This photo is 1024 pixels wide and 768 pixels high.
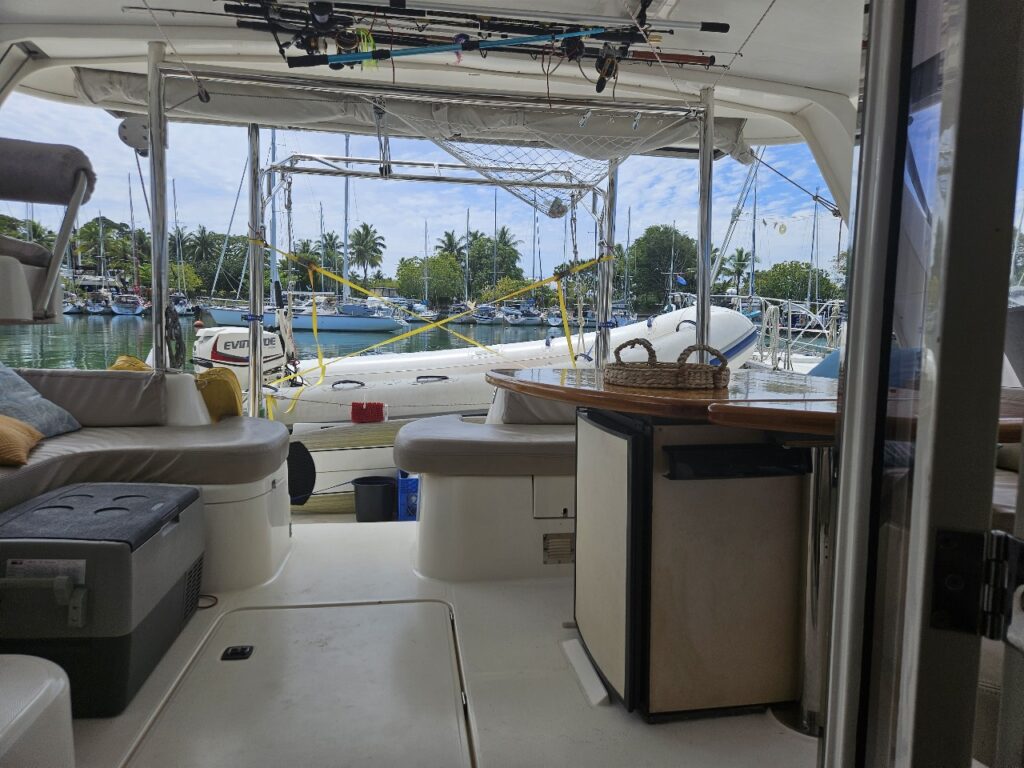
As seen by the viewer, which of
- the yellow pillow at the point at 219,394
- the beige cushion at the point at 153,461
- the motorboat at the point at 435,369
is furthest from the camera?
the motorboat at the point at 435,369

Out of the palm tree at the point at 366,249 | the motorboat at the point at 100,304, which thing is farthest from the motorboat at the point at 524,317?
the palm tree at the point at 366,249

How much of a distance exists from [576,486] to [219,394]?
1690 mm

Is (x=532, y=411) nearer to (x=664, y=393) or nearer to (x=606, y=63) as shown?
(x=664, y=393)

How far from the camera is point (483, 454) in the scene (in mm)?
2107

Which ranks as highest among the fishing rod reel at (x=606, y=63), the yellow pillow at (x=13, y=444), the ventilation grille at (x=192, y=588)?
the fishing rod reel at (x=606, y=63)

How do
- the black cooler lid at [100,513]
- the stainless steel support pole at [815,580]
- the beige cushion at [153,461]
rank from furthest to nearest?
1. the beige cushion at [153,461]
2. the black cooler lid at [100,513]
3. the stainless steel support pole at [815,580]

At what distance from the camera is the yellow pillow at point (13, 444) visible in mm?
1739

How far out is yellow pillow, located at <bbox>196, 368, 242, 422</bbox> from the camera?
2.63m

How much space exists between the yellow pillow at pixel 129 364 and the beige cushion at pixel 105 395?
0.23 m

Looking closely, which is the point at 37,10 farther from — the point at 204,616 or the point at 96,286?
the point at 96,286

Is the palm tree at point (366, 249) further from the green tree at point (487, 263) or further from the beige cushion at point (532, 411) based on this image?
the beige cushion at point (532, 411)

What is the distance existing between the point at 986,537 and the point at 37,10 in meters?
3.34

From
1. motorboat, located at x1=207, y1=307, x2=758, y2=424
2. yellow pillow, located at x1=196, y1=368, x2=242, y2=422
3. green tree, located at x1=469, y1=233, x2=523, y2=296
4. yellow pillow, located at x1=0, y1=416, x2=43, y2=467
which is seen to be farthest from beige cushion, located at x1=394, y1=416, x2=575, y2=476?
green tree, located at x1=469, y1=233, x2=523, y2=296

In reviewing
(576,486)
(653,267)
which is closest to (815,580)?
(576,486)
